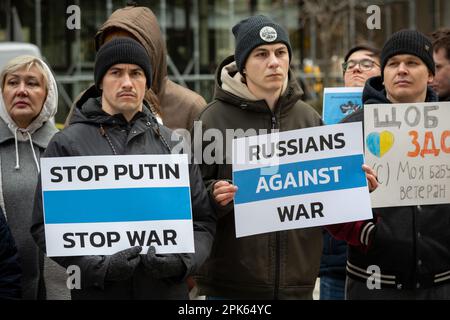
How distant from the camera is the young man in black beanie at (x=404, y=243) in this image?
4355mm

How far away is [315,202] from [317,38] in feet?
68.0

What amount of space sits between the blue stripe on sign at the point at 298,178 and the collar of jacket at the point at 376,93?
0.38 m

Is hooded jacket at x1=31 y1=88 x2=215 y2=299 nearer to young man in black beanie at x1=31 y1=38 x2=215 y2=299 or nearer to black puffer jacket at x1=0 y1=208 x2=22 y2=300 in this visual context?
young man in black beanie at x1=31 y1=38 x2=215 y2=299

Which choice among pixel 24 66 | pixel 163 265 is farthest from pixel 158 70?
pixel 163 265

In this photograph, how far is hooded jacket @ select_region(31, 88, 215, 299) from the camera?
403cm

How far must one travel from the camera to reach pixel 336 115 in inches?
220

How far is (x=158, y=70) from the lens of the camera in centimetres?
516

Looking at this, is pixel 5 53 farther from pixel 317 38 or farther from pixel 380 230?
pixel 317 38

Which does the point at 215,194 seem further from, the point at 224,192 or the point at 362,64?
the point at 362,64

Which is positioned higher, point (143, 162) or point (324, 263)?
point (143, 162)

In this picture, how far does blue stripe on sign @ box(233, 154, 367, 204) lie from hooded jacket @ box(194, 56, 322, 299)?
13cm

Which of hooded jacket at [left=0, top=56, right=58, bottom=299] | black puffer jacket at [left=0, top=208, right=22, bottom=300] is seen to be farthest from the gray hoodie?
black puffer jacket at [left=0, top=208, right=22, bottom=300]

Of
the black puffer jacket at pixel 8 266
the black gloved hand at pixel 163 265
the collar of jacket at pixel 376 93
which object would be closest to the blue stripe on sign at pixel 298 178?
the collar of jacket at pixel 376 93
